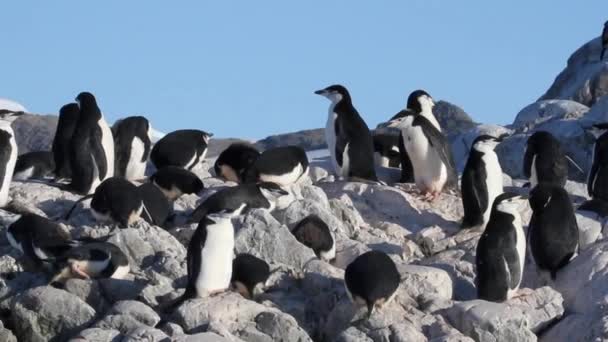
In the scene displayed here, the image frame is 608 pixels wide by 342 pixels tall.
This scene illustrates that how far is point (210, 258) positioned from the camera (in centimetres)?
1149

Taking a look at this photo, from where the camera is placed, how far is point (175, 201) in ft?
46.4

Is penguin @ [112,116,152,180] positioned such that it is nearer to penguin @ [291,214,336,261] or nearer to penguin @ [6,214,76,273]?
penguin @ [6,214,76,273]

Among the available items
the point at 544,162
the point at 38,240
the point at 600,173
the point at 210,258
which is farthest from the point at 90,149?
the point at 600,173

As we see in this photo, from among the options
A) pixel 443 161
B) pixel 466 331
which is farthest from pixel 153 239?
pixel 443 161

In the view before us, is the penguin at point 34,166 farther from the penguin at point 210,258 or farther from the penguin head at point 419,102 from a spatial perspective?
the penguin at point 210,258

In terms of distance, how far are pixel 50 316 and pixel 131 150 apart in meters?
4.44

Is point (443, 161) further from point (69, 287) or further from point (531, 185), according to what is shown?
point (69, 287)

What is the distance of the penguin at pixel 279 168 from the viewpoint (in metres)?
14.6

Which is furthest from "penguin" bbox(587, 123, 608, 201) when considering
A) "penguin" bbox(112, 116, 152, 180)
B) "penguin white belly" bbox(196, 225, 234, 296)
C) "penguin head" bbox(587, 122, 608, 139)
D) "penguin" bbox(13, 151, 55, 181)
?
"penguin" bbox(13, 151, 55, 181)

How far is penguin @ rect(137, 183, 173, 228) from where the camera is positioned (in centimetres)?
1329

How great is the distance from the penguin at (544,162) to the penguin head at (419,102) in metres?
1.43

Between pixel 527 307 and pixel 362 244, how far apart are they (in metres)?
1.96

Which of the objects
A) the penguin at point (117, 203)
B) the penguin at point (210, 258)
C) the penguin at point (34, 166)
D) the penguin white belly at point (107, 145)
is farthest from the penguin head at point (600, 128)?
the penguin at point (210, 258)

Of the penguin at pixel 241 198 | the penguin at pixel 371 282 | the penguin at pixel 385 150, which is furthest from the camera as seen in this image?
the penguin at pixel 385 150
